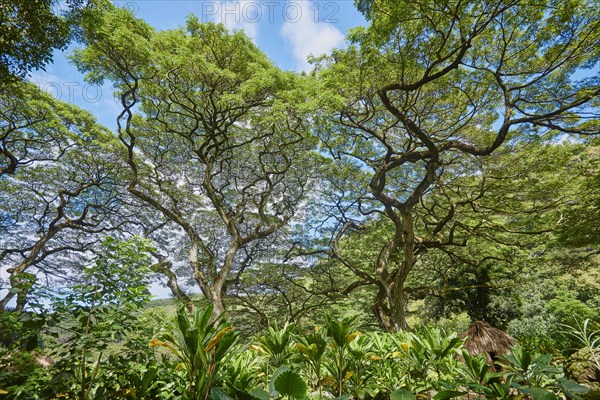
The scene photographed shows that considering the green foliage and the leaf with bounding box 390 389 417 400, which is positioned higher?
the green foliage

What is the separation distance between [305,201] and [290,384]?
10448mm

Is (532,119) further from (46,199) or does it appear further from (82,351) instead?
(46,199)

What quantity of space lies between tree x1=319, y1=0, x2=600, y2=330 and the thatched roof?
378 centimetres

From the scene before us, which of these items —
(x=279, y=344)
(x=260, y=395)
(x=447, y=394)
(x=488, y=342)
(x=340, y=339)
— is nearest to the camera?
(x=260, y=395)

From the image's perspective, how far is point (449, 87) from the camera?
7.68m

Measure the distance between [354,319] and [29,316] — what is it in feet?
8.97

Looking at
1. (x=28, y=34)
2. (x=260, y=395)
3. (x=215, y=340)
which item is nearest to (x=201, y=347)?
(x=215, y=340)

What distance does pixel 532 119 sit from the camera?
603 cm

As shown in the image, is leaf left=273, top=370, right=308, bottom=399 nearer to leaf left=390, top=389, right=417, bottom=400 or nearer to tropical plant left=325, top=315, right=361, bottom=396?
leaf left=390, top=389, right=417, bottom=400

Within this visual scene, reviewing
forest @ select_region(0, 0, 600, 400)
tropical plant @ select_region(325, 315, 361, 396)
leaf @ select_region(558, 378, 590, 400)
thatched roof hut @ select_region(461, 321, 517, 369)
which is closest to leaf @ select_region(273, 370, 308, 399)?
forest @ select_region(0, 0, 600, 400)

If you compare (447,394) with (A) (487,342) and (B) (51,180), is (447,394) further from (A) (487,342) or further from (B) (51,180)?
(B) (51,180)

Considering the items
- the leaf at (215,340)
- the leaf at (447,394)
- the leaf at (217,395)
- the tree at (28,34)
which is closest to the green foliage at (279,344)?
the leaf at (215,340)

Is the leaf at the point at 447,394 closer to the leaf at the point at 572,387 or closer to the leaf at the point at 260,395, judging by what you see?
the leaf at the point at 572,387

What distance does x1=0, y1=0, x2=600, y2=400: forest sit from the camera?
2.44 m
